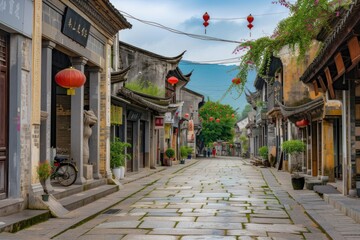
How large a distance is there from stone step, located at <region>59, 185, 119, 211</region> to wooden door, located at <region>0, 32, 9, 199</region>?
5.89 ft

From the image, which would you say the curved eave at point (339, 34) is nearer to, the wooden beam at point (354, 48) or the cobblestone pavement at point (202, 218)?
the wooden beam at point (354, 48)

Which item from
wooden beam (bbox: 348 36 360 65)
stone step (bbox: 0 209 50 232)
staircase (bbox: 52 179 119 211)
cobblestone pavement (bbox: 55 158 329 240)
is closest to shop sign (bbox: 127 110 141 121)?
staircase (bbox: 52 179 119 211)

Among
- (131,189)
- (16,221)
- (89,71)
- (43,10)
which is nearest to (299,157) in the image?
(131,189)

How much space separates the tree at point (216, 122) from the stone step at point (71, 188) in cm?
5117

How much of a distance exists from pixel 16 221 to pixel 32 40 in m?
3.75

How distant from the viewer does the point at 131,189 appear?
17.5m

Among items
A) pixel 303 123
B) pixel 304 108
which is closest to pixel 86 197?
pixel 304 108

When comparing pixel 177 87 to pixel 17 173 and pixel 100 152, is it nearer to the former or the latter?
pixel 100 152

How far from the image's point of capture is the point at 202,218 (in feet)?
35.1

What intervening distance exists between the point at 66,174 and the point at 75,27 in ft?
12.3

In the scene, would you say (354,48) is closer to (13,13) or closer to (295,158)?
(13,13)

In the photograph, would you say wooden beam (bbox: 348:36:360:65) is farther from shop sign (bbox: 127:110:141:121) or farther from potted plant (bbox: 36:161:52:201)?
→ shop sign (bbox: 127:110:141:121)

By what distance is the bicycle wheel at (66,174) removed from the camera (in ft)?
45.9

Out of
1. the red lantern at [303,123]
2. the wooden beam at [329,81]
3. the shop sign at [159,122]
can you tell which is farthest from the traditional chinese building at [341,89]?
the shop sign at [159,122]
